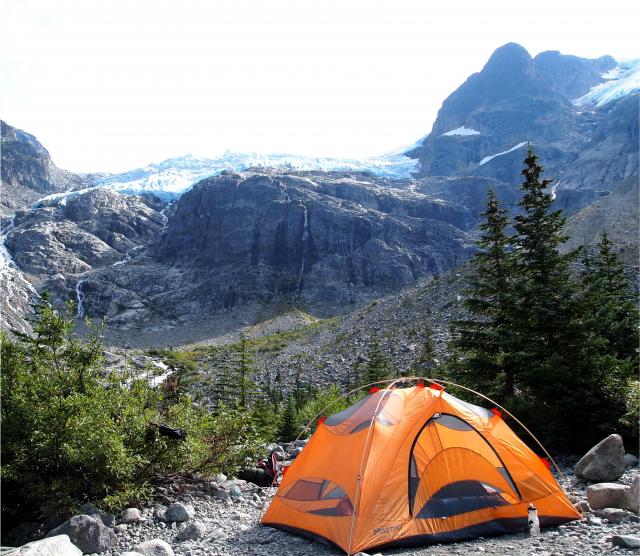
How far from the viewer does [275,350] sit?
8575 cm

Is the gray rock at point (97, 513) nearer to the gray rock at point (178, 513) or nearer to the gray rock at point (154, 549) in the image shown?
the gray rock at point (178, 513)

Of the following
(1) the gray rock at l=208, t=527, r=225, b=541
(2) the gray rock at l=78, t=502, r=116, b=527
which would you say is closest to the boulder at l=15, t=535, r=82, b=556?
(2) the gray rock at l=78, t=502, r=116, b=527

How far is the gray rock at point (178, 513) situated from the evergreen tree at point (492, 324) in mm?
11559

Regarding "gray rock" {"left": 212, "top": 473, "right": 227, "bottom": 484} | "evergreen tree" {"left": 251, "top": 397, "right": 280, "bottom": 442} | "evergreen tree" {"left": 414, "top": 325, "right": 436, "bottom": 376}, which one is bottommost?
"evergreen tree" {"left": 414, "top": 325, "right": 436, "bottom": 376}

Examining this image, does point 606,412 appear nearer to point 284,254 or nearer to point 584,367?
point 584,367

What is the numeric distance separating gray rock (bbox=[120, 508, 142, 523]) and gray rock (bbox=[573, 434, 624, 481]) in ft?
32.9

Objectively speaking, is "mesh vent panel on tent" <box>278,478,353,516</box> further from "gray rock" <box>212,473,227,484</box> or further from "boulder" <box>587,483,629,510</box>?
"boulder" <box>587,483,629,510</box>

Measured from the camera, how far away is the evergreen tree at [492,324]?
56.1 feet

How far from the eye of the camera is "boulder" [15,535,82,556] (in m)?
6.85

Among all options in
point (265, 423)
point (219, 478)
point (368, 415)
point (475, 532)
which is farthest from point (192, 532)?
point (265, 423)

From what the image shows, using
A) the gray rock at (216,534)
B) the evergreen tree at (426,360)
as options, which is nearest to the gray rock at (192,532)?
the gray rock at (216,534)

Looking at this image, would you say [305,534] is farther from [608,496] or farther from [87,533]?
[608,496]

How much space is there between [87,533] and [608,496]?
979 cm

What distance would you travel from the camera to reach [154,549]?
8133 millimetres
